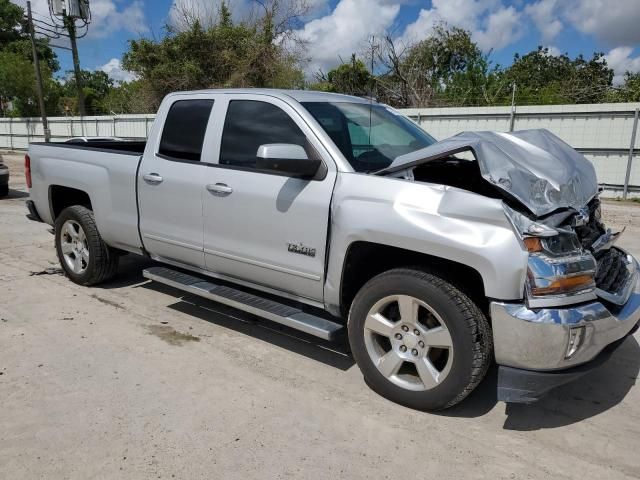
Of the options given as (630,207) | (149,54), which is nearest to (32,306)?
(630,207)

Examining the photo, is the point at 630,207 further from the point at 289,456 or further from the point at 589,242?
the point at 289,456

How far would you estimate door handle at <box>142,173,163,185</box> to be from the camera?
Answer: 4438 mm

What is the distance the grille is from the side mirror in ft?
6.02

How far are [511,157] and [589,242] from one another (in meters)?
0.72

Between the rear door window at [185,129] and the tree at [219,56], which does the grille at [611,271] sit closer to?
the rear door window at [185,129]

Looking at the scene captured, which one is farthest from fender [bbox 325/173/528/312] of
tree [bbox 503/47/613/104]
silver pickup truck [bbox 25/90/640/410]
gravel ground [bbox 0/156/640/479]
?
tree [bbox 503/47/613/104]

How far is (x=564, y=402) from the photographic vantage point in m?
3.39

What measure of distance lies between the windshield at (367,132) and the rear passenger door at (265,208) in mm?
191

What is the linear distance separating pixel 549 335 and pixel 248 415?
1.75 meters

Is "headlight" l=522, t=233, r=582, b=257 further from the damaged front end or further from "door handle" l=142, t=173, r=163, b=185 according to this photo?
"door handle" l=142, t=173, r=163, b=185

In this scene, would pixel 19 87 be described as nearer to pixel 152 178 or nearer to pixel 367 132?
pixel 152 178

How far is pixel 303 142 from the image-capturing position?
12.1 ft

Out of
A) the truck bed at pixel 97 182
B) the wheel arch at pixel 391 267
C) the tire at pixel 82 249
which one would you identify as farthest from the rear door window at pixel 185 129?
the wheel arch at pixel 391 267

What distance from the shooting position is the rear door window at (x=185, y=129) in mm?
4301
